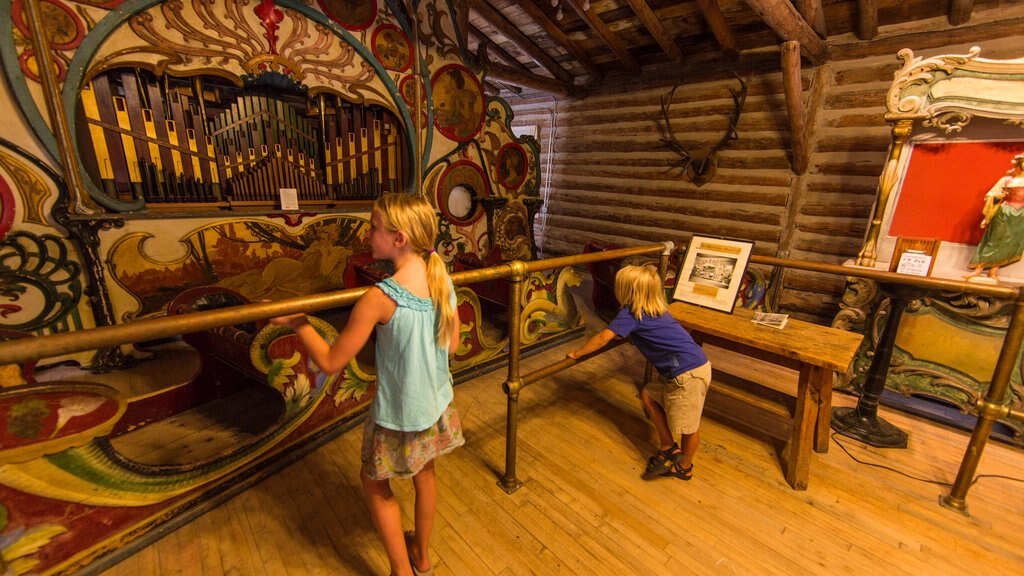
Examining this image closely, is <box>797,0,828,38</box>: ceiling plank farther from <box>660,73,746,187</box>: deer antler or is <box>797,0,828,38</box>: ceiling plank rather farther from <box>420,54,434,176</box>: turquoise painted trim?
<box>420,54,434,176</box>: turquoise painted trim

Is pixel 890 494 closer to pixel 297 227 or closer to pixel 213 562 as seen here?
pixel 213 562

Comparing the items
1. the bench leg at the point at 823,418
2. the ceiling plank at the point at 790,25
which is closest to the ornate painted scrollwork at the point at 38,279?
the bench leg at the point at 823,418

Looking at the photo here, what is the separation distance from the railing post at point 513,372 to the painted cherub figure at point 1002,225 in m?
3.71

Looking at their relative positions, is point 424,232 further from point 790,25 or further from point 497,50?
point 497,50

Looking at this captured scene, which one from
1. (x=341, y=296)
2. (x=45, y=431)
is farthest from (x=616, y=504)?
(x=45, y=431)

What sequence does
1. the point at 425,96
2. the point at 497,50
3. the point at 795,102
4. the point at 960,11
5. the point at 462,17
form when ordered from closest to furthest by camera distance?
1. the point at 960,11
2. the point at 795,102
3. the point at 425,96
4. the point at 462,17
5. the point at 497,50

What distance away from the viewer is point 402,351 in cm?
137

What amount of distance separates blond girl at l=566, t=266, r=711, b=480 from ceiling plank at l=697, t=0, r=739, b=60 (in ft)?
15.1

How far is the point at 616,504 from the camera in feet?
7.20

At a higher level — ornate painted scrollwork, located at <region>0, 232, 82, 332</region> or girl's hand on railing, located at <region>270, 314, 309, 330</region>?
girl's hand on railing, located at <region>270, 314, 309, 330</region>

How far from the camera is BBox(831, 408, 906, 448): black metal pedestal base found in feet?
9.21

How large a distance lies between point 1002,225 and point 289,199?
6.40 m

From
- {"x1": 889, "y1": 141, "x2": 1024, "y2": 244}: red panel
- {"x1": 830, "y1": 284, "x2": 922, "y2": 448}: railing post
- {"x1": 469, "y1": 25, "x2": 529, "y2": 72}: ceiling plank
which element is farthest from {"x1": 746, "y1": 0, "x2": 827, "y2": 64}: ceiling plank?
{"x1": 469, "y1": 25, "x2": 529, "y2": 72}: ceiling plank

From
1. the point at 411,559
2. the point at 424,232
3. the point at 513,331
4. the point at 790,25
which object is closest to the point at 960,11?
the point at 790,25
